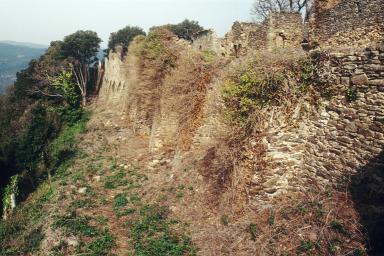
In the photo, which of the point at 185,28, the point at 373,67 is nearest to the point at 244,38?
the point at 373,67

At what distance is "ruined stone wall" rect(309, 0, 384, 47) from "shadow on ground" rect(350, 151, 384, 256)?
511cm

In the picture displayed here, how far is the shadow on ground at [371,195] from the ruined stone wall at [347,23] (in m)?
5.11

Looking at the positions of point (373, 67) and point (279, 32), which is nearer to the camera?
point (373, 67)

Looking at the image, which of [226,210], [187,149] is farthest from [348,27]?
[226,210]

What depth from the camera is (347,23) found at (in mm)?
11859

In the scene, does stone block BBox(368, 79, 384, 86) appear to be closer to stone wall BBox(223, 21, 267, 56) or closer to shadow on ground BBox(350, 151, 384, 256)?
shadow on ground BBox(350, 151, 384, 256)

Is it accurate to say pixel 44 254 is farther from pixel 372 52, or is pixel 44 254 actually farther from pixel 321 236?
pixel 372 52

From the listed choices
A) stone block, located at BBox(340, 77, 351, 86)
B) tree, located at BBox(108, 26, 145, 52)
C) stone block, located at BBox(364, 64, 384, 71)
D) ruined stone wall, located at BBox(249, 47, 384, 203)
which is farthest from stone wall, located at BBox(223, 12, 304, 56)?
tree, located at BBox(108, 26, 145, 52)

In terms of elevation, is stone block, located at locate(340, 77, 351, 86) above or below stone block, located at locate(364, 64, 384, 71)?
below

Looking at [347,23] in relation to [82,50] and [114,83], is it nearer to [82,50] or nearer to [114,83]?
[114,83]

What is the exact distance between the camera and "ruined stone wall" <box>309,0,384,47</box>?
11039mm

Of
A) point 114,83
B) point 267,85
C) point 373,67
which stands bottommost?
point 114,83

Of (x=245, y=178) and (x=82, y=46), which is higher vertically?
(x=82, y=46)

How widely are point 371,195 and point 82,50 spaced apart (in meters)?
36.7
